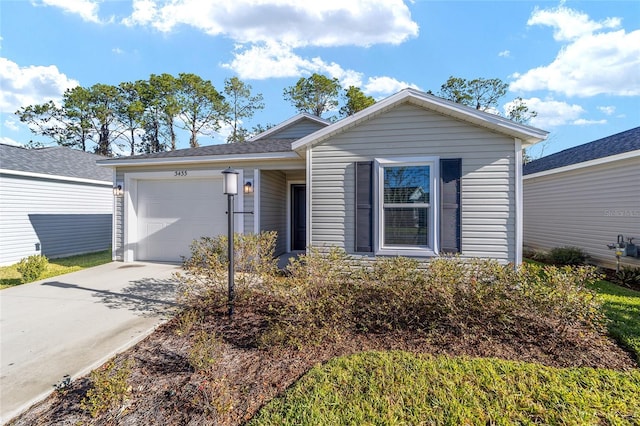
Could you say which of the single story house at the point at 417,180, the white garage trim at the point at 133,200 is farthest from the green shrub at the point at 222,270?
the white garage trim at the point at 133,200

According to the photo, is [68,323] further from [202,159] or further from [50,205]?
[50,205]

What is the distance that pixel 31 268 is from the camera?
597 centimetres

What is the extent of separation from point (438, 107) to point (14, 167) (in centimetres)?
1154

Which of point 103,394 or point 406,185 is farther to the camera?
point 406,185

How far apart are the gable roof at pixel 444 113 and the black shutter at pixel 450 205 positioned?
79 cm

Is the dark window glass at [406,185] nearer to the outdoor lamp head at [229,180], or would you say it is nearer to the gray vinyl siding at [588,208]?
the outdoor lamp head at [229,180]

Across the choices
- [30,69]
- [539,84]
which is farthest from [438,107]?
[30,69]

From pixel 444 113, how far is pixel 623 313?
163 inches

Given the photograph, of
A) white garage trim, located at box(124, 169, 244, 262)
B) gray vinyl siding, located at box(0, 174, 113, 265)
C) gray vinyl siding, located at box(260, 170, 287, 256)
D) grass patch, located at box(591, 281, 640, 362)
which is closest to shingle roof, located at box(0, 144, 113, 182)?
gray vinyl siding, located at box(0, 174, 113, 265)

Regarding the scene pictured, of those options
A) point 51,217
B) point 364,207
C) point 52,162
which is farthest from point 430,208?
point 52,162

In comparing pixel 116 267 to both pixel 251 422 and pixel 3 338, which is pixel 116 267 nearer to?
pixel 3 338

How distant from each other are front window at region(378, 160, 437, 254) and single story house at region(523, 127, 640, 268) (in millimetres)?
5244

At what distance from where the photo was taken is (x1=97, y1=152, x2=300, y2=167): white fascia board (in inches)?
256

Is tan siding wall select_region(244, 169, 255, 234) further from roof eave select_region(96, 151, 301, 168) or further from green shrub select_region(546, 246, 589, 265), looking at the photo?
green shrub select_region(546, 246, 589, 265)
